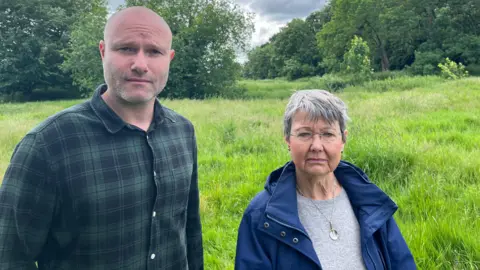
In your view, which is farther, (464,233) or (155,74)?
(464,233)

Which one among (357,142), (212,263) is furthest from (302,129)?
(357,142)

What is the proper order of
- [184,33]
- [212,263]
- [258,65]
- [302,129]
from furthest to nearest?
[258,65] < [184,33] < [212,263] < [302,129]

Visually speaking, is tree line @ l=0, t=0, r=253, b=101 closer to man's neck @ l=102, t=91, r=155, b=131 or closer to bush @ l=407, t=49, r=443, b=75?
bush @ l=407, t=49, r=443, b=75

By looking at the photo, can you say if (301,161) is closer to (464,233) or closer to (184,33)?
(464,233)

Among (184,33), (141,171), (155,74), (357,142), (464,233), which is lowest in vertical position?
(464,233)

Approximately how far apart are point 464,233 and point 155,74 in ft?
9.84

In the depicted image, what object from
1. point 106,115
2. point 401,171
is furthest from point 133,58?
point 401,171

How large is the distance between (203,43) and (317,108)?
26735mm

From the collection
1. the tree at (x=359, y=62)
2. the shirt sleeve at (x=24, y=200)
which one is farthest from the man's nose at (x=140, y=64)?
the tree at (x=359, y=62)

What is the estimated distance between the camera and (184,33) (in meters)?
26.7

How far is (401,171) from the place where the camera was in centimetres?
489

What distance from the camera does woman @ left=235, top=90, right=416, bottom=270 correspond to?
178 centimetres

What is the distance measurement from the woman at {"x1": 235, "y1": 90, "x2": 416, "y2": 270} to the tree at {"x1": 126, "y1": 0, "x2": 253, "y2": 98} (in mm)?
24883

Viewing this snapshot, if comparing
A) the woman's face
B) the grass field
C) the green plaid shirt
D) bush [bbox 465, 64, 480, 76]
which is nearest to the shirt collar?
the green plaid shirt
